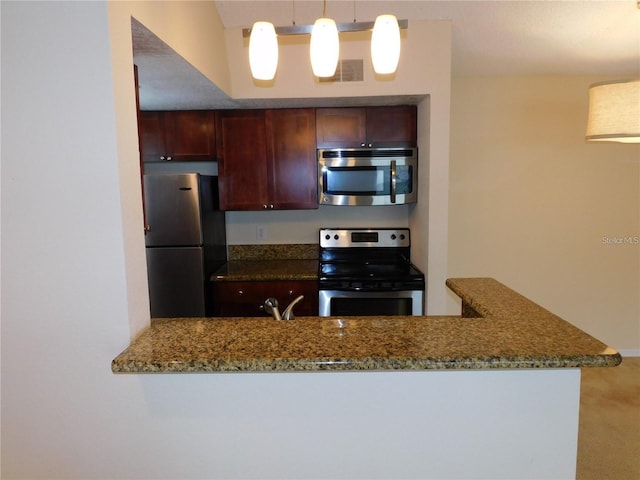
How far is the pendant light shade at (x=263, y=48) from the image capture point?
124cm

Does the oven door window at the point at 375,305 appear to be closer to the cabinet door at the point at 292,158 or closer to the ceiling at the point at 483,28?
the cabinet door at the point at 292,158

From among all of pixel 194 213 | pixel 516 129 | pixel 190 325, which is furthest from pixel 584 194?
pixel 190 325

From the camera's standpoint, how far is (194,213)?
281 cm

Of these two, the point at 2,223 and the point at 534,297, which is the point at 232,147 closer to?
the point at 2,223

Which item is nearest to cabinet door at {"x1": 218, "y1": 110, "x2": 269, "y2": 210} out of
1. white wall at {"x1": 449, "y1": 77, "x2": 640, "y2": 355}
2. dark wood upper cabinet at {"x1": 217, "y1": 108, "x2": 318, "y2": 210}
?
dark wood upper cabinet at {"x1": 217, "y1": 108, "x2": 318, "y2": 210}

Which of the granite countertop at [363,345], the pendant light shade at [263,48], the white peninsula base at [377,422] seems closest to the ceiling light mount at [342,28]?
the pendant light shade at [263,48]

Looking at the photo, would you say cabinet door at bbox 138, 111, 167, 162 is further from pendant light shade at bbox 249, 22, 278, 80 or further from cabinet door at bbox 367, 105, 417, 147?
pendant light shade at bbox 249, 22, 278, 80

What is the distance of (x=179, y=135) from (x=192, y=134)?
10 centimetres

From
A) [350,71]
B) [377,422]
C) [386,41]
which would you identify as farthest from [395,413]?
[350,71]

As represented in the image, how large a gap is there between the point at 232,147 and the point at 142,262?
78.3 inches

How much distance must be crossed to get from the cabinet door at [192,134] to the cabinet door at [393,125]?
3.87 ft

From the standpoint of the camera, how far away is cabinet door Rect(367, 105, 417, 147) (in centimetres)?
297

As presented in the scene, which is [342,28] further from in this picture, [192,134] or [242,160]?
[192,134]

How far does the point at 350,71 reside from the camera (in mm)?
2652
